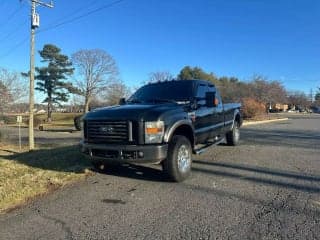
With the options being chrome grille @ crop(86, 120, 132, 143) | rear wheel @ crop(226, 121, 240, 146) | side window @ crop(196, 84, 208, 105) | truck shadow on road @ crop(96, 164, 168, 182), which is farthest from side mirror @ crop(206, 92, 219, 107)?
rear wheel @ crop(226, 121, 240, 146)

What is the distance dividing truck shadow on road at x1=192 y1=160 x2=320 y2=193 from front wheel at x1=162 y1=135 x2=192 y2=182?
79 cm

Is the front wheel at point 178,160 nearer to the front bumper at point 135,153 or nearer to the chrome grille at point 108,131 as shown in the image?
the front bumper at point 135,153

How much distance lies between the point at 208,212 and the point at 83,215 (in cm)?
169

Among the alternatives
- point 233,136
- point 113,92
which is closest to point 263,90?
point 113,92

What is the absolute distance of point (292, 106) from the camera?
128000 mm

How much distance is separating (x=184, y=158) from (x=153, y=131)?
1010mm

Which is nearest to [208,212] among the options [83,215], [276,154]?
[83,215]

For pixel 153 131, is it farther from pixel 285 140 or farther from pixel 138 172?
pixel 285 140

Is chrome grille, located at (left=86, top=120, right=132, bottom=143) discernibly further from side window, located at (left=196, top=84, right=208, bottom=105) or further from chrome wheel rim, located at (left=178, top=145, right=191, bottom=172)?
side window, located at (left=196, top=84, right=208, bottom=105)

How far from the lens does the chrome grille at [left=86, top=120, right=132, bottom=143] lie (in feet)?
21.7

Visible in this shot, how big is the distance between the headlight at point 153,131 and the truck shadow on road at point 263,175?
5.65 feet

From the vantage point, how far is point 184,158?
7.18 m

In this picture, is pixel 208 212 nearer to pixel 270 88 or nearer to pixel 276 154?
pixel 276 154

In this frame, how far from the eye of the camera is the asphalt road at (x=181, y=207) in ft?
14.5
